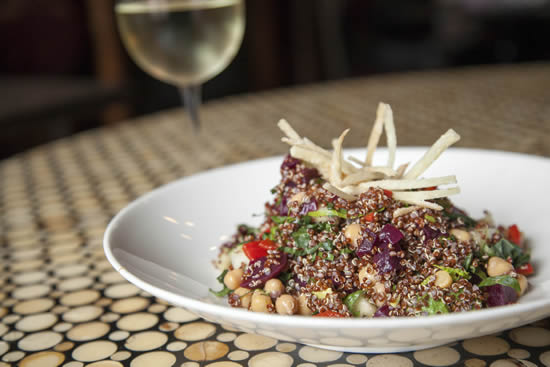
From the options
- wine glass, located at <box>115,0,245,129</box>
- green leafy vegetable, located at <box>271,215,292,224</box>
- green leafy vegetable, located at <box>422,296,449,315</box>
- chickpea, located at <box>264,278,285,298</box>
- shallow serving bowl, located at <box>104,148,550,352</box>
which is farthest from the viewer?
wine glass, located at <box>115,0,245,129</box>

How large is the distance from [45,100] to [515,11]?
160 inches

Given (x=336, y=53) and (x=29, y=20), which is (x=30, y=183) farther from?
(x=336, y=53)

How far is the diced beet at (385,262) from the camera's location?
742 millimetres

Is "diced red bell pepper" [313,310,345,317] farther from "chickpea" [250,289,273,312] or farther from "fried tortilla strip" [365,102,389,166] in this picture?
"fried tortilla strip" [365,102,389,166]

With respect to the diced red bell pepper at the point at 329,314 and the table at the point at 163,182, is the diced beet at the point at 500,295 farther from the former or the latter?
the diced red bell pepper at the point at 329,314

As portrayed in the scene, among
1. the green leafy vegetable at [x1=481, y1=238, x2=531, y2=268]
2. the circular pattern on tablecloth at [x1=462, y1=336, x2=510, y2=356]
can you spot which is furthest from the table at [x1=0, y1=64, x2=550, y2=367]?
the green leafy vegetable at [x1=481, y1=238, x2=531, y2=268]

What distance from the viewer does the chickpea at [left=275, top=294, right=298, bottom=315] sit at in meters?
0.77

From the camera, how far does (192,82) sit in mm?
1653

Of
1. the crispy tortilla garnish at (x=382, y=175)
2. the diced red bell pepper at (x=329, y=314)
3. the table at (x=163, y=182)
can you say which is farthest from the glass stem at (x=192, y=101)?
the diced red bell pepper at (x=329, y=314)

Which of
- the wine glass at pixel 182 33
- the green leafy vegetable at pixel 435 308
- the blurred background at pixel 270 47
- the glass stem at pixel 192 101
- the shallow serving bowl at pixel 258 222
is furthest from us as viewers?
the blurred background at pixel 270 47

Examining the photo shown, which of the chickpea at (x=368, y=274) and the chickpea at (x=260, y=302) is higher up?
the chickpea at (x=368, y=274)

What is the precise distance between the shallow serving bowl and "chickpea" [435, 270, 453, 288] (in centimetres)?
8

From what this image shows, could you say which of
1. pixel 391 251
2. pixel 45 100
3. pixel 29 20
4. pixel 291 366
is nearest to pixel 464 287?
pixel 391 251

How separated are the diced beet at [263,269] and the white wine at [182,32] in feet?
2.81
